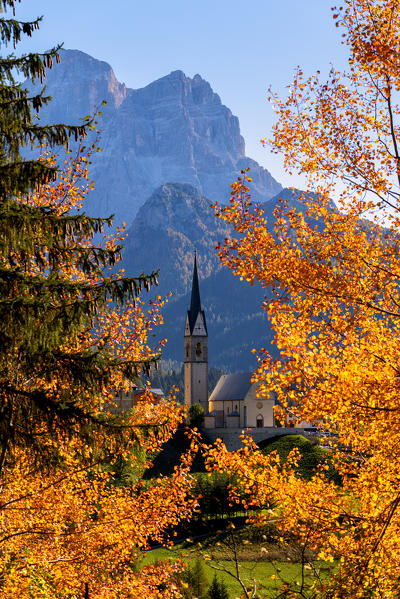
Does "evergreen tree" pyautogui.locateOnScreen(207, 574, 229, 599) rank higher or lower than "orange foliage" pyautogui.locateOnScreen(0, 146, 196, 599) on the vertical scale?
lower

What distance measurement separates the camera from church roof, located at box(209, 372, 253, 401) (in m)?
103

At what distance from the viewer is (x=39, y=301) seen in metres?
9.80

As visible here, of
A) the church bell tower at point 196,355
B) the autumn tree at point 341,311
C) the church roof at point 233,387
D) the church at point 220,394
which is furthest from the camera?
the church bell tower at point 196,355

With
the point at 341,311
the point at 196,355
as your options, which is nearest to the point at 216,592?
the point at 341,311

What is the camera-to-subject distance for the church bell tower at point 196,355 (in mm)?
113500

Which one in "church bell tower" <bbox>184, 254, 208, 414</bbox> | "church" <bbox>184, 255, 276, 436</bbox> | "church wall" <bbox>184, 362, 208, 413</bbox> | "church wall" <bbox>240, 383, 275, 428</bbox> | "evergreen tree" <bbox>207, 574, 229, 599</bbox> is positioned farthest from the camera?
"church bell tower" <bbox>184, 254, 208, 414</bbox>

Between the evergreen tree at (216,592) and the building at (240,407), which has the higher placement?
the building at (240,407)

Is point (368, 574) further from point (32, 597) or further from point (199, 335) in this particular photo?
point (199, 335)

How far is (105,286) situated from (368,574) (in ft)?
20.3

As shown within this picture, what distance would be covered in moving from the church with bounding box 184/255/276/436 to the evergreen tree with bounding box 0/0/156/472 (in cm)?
8092

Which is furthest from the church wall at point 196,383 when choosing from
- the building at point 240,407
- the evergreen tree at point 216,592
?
the evergreen tree at point 216,592

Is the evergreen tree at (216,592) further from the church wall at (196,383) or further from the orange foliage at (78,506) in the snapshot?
the church wall at (196,383)

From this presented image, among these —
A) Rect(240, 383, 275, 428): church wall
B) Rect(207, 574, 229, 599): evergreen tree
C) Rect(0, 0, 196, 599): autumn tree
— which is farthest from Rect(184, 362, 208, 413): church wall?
Rect(0, 0, 196, 599): autumn tree

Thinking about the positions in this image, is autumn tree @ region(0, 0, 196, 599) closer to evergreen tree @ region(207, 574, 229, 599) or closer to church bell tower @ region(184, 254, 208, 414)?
evergreen tree @ region(207, 574, 229, 599)
